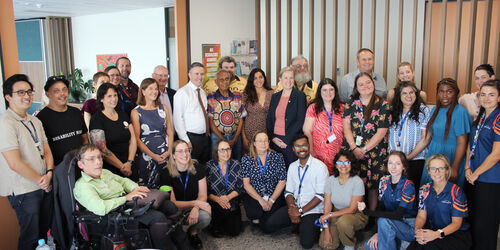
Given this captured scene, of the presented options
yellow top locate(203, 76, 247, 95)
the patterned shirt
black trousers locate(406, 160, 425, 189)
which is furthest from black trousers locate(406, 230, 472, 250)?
yellow top locate(203, 76, 247, 95)

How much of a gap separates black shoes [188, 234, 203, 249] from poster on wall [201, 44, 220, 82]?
2450mm

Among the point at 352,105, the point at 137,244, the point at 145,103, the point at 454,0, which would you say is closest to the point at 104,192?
the point at 137,244

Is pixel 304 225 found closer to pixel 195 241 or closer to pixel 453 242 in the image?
pixel 195 241

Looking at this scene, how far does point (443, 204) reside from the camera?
298cm

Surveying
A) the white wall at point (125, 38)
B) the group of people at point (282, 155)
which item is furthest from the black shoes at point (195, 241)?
the white wall at point (125, 38)

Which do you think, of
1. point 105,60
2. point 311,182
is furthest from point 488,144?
point 105,60

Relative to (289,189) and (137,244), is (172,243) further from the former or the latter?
(289,189)

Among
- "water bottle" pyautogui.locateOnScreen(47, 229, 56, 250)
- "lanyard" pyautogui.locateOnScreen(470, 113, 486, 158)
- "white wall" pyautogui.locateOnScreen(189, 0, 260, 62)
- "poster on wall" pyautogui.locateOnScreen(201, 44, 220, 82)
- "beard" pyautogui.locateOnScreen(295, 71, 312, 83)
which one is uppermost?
"white wall" pyautogui.locateOnScreen(189, 0, 260, 62)

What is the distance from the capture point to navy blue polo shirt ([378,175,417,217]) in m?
3.17

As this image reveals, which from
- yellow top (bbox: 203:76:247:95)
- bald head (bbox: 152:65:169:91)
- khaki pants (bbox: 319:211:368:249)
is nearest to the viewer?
khaki pants (bbox: 319:211:368:249)

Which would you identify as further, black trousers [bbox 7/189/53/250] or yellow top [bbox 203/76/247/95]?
yellow top [bbox 203/76/247/95]

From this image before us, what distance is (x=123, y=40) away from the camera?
27.3 feet

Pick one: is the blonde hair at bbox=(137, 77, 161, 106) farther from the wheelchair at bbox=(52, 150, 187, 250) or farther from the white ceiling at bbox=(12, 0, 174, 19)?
the white ceiling at bbox=(12, 0, 174, 19)

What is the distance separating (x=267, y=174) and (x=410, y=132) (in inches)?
54.5
